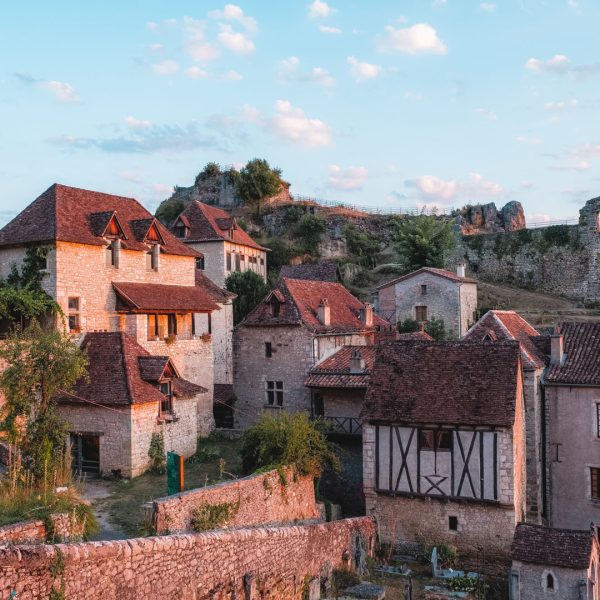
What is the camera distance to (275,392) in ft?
92.6

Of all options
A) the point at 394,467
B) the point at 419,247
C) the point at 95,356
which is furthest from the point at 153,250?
the point at 419,247

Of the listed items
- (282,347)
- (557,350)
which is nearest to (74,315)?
(282,347)

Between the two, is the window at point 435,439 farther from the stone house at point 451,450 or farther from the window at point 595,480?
the window at point 595,480

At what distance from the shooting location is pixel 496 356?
810 inches

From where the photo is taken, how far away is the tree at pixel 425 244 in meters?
50.7

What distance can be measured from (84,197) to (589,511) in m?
22.8

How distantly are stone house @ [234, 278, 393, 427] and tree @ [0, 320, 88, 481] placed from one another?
1077 centimetres

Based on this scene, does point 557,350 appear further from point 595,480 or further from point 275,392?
point 275,392

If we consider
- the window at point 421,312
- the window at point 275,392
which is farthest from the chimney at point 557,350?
the window at point 421,312

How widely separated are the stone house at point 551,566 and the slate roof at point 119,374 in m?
12.2

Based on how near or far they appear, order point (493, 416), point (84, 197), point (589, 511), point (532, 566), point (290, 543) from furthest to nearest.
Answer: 1. point (84, 197)
2. point (589, 511)
3. point (493, 416)
4. point (532, 566)
5. point (290, 543)

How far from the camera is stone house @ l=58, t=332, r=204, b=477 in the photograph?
20672mm

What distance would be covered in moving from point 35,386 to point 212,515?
763cm

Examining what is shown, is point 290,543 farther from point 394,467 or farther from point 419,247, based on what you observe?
point 419,247
